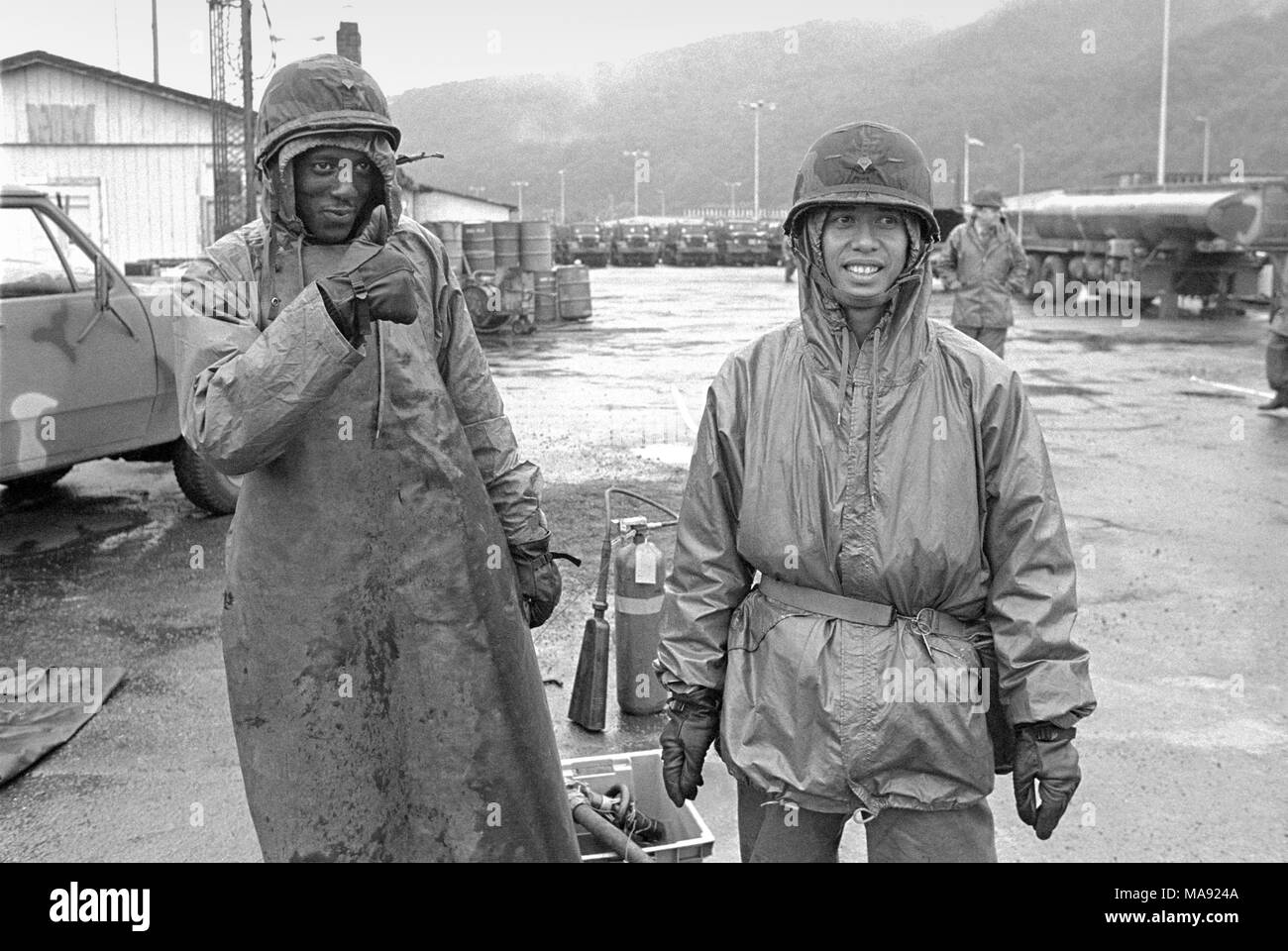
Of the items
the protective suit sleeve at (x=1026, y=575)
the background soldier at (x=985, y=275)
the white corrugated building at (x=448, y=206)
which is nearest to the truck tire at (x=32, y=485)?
the background soldier at (x=985, y=275)

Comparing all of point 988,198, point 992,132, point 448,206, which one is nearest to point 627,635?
point 988,198

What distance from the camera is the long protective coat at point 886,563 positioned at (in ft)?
8.54

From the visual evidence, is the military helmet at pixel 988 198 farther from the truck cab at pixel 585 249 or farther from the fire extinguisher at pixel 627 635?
the truck cab at pixel 585 249

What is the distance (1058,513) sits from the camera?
265cm

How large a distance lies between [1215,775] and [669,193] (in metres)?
162

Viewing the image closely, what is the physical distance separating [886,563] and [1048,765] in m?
0.50

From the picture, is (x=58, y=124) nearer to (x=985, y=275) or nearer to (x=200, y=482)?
(x=200, y=482)

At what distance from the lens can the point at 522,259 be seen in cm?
2128

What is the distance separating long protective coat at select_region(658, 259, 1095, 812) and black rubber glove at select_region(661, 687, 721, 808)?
0.21ft

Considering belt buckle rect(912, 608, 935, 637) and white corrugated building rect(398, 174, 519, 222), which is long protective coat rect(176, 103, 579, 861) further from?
white corrugated building rect(398, 174, 519, 222)

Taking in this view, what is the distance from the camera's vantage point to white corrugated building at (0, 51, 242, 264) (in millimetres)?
24828

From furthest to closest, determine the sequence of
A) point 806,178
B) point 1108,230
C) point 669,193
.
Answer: point 669,193 < point 1108,230 < point 806,178

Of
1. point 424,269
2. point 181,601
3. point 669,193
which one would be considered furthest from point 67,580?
point 669,193
